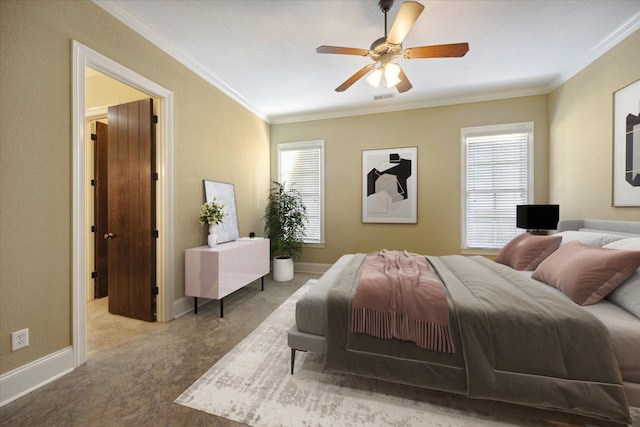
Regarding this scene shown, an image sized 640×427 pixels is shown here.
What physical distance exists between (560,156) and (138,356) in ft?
17.8

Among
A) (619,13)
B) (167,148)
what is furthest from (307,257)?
(619,13)

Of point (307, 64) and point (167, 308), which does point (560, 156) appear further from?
point (167, 308)

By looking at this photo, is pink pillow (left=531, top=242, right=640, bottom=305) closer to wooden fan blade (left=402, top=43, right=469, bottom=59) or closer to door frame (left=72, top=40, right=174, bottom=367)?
wooden fan blade (left=402, top=43, right=469, bottom=59)

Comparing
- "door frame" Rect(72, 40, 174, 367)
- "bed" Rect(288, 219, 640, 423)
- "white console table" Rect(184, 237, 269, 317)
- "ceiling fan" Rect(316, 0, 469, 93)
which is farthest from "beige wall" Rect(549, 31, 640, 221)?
"door frame" Rect(72, 40, 174, 367)

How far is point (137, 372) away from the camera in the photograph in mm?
1878

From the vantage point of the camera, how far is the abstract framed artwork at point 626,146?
2.35 meters

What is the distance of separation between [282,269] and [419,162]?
2958 mm

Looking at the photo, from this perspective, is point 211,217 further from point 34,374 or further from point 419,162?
point 419,162

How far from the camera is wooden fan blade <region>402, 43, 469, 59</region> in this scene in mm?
1936

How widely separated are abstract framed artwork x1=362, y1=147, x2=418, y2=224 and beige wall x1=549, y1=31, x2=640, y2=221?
1.87 m

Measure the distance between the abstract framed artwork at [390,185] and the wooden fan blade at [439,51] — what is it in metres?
2.20

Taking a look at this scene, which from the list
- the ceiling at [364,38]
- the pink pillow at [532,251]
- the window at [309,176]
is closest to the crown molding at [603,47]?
the ceiling at [364,38]

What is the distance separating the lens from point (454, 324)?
4.87ft

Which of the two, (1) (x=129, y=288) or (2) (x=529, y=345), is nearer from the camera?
(2) (x=529, y=345)
